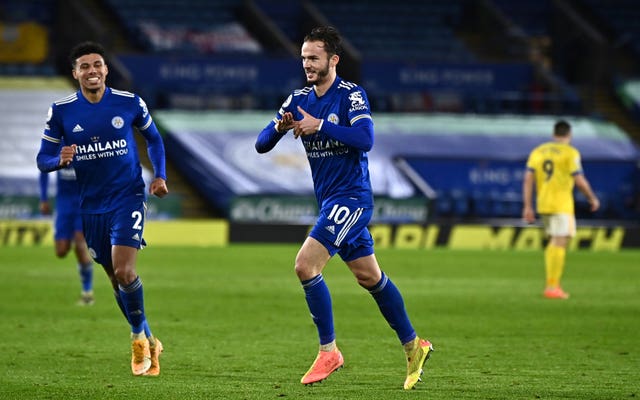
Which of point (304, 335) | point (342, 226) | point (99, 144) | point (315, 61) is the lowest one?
point (304, 335)

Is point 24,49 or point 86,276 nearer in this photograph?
point 86,276

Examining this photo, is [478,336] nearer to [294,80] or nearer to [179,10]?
[294,80]

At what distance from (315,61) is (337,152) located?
585 millimetres

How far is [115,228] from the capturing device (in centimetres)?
920

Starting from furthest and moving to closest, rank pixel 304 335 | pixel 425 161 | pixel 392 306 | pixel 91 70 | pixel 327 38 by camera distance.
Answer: pixel 425 161, pixel 304 335, pixel 91 70, pixel 392 306, pixel 327 38

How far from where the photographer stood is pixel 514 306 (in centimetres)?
1498

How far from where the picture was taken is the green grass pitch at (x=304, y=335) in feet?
27.8

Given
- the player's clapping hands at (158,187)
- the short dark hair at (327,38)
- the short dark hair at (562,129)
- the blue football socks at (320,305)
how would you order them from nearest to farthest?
1. the short dark hair at (327,38)
2. the blue football socks at (320,305)
3. the player's clapping hands at (158,187)
4. the short dark hair at (562,129)

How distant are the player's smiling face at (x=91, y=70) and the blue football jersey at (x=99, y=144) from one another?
156 mm

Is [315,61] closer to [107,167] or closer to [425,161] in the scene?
[107,167]

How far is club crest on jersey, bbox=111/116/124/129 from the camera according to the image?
930 centimetres

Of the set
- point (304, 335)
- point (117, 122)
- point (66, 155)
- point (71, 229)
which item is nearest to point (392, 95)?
point (71, 229)

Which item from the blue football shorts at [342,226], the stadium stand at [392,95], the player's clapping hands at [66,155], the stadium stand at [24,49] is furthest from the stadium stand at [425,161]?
the blue football shorts at [342,226]

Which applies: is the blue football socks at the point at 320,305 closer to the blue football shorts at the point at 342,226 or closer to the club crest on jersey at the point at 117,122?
the blue football shorts at the point at 342,226
